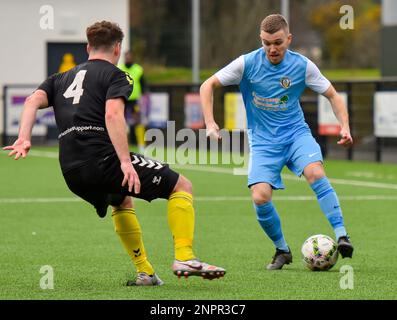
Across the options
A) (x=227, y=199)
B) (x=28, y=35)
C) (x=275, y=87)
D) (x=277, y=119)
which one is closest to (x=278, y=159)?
(x=277, y=119)

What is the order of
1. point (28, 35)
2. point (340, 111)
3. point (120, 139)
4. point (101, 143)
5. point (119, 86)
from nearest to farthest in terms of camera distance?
point (120, 139) < point (119, 86) < point (101, 143) < point (340, 111) < point (28, 35)

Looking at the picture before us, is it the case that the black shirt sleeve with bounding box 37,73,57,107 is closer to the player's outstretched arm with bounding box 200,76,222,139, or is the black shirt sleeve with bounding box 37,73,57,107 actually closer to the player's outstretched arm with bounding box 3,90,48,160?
the player's outstretched arm with bounding box 3,90,48,160

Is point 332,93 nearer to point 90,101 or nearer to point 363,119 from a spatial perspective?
point 90,101

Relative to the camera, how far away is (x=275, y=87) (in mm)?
9648

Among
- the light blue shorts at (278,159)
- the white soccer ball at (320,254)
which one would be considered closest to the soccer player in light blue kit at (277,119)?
the light blue shorts at (278,159)

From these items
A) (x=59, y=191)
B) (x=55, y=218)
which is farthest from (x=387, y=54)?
(x=55, y=218)

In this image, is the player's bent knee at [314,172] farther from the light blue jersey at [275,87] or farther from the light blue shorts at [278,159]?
the light blue jersey at [275,87]

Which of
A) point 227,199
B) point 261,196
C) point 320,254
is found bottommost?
point 227,199

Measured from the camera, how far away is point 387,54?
27.5 meters

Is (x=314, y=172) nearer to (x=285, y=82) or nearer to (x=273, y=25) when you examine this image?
(x=285, y=82)

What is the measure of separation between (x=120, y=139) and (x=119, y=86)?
0.39 meters

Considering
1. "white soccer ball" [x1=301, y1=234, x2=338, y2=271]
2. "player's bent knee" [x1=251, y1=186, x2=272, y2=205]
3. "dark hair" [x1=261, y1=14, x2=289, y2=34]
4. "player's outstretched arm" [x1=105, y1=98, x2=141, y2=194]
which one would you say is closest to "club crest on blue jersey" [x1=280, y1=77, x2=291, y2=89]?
"dark hair" [x1=261, y1=14, x2=289, y2=34]

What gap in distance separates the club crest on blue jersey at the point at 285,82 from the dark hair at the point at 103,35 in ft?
6.15

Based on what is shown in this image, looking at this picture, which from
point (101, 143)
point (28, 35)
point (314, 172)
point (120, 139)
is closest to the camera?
point (120, 139)
